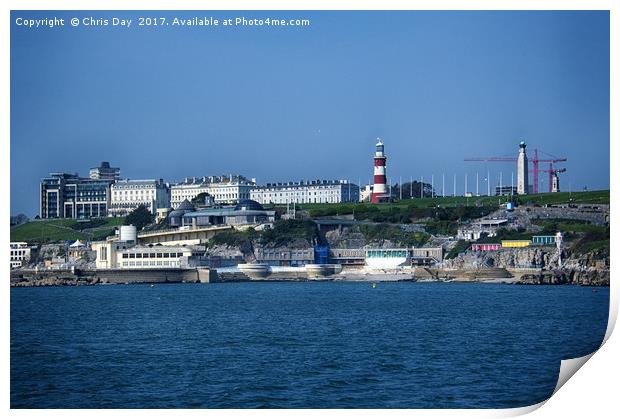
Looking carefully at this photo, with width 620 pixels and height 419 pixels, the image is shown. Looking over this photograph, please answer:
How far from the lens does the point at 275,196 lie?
2135 inches

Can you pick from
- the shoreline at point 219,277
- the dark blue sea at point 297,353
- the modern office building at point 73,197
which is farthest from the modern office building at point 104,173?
the dark blue sea at point 297,353

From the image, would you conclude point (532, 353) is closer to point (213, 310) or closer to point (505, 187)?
point (213, 310)

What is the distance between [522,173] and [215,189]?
15760 millimetres

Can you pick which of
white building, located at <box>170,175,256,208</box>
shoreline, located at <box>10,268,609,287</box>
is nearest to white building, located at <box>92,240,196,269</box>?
shoreline, located at <box>10,268,609,287</box>

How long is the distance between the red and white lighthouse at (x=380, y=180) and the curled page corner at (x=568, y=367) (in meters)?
33.9

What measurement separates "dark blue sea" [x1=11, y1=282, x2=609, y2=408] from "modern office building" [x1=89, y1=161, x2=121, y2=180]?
27.1 meters

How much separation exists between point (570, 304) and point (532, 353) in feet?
26.9

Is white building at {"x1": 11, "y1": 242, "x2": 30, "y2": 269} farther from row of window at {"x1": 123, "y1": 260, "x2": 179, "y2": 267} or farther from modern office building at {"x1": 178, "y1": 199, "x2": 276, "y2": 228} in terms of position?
modern office building at {"x1": 178, "y1": 199, "x2": 276, "y2": 228}

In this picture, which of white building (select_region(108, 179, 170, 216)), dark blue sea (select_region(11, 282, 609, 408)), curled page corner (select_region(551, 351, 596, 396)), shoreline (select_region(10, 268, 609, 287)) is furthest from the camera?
white building (select_region(108, 179, 170, 216))

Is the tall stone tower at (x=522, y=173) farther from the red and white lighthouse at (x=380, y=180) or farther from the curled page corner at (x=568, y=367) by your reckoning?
the curled page corner at (x=568, y=367)

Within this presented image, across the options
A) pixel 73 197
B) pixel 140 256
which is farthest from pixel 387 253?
pixel 73 197

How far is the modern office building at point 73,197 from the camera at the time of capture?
42344 millimetres

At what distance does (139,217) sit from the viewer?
45688mm

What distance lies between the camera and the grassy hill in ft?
123
